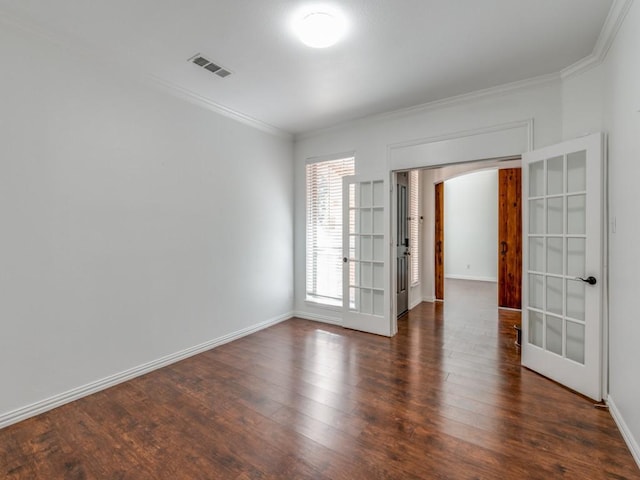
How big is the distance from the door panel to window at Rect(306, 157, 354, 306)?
0.93 m

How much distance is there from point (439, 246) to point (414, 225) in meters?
1.16

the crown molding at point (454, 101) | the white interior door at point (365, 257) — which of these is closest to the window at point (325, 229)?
the white interior door at point (365, 257)

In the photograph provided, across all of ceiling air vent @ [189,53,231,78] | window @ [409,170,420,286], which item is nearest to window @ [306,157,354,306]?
window @ [409,170,420,286]

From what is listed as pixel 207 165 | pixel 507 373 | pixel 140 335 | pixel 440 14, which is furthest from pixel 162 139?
pixel 507 373

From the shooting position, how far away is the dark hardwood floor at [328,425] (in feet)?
5.76

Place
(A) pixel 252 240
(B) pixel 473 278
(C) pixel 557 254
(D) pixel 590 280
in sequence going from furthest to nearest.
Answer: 1. (B) pixel 473 278
2. (A) pixel 252 240
3. (C) pixel 557 254
4. (D) pixel 590 280

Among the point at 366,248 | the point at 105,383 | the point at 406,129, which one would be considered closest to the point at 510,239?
the point at 366,248

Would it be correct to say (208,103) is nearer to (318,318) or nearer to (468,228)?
(318,318)

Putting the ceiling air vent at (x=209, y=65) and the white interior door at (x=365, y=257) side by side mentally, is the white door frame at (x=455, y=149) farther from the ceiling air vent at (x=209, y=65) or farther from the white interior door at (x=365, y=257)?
the ceiling air vent at (x=209, y=65)

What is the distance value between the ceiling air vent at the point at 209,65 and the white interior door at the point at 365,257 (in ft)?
6.63

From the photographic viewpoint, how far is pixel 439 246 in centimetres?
632

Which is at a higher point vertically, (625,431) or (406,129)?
(406,129)

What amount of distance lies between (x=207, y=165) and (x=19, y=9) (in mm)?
1798

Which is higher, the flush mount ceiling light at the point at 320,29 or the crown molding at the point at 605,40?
the flush mount ceiling light at the point at 320,29
